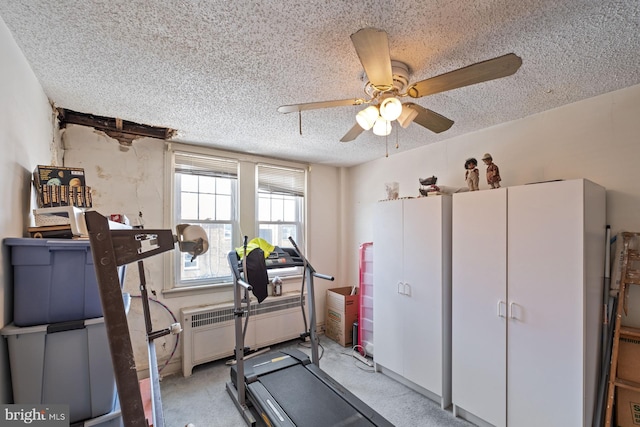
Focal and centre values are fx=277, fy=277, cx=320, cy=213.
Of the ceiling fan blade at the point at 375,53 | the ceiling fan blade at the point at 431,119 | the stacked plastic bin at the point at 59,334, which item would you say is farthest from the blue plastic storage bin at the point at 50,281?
the ceiling fan blade at the point at 431,119

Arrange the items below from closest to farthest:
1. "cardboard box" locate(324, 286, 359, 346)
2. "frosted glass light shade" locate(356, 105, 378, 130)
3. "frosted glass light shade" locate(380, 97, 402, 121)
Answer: "frosted glass light shade" locate(380, 97, 402, 121) → "frosted glass light shade" locate(356, 105, 378, 130) → "cardboard box" locate(324, 286, 359, 346)

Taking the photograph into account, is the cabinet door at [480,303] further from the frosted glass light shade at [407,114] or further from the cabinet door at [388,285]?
the frosted glass light shade at [407,114]

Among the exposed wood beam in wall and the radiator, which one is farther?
the radiator

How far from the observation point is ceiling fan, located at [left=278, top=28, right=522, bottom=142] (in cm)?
115

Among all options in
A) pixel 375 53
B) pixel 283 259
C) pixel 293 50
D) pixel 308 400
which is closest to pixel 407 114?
pixel 375 53

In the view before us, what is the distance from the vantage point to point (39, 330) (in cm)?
118

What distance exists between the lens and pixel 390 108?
144 cm

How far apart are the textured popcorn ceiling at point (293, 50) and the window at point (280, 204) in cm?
148

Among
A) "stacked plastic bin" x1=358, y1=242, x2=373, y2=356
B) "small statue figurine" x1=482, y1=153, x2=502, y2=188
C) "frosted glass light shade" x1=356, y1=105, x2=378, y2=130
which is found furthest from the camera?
"stacked plastic bin" x1=358, y1=242, x2=373, y2=356

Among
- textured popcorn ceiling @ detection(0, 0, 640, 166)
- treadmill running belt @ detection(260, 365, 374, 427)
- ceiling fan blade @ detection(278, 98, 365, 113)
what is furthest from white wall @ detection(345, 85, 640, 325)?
treadmill running belt @ detection(260, 365, 374, 427)

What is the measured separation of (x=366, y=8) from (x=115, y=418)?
2.22 metres

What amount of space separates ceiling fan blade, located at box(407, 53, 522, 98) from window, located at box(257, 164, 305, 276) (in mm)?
2706

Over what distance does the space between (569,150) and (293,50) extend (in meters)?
2.33

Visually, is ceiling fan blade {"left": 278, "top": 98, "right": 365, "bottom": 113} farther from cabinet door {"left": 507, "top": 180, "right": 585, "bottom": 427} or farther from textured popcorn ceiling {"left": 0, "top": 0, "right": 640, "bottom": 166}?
cabinet door {"left": 507, "top": 180, "right": 585, "bottom": 427}
